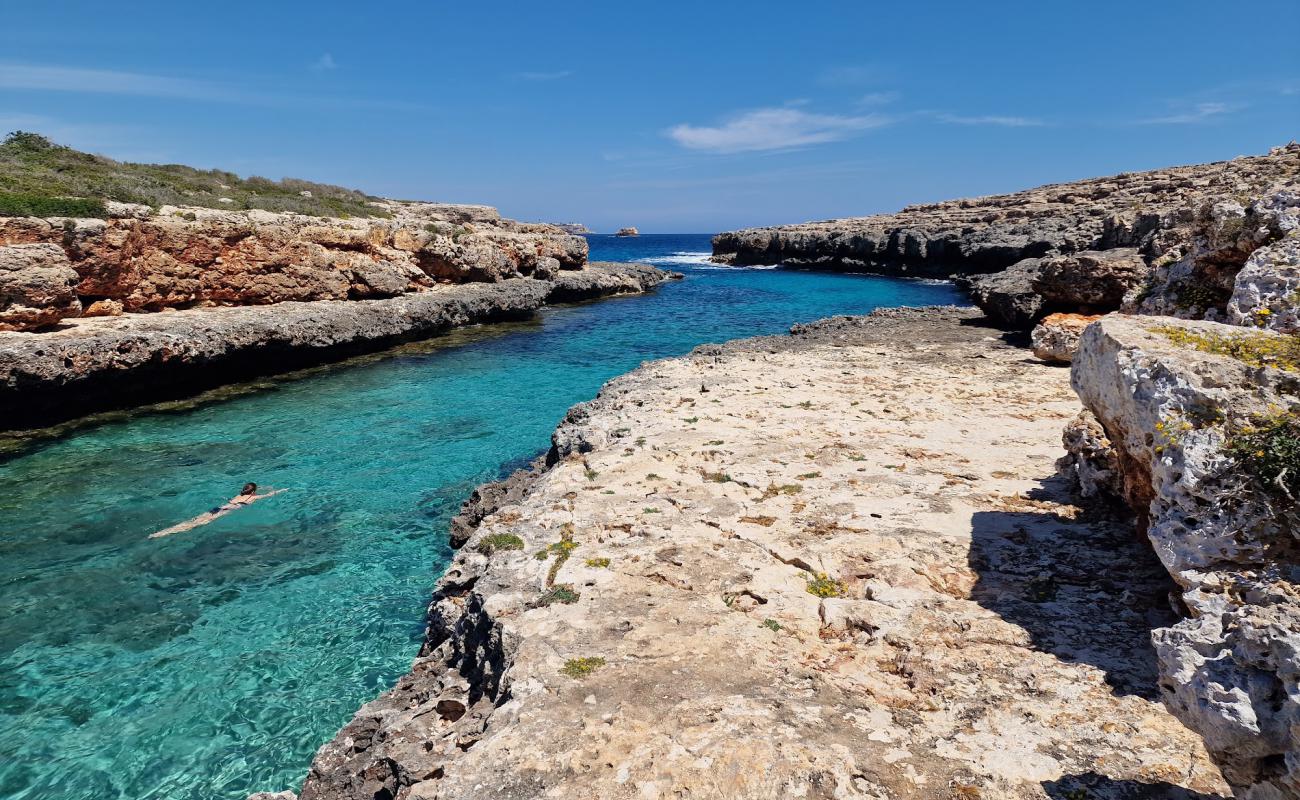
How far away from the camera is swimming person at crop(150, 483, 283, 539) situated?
11.4m

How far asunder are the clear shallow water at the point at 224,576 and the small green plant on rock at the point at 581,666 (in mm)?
3503

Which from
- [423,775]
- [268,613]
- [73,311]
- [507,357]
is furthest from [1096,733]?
[73,311]

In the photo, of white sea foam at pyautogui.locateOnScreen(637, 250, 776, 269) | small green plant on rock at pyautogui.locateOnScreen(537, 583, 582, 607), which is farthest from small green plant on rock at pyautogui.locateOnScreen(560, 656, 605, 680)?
white sea foam at pyautogui.locateOnScreen(637, 250, 776, 269)

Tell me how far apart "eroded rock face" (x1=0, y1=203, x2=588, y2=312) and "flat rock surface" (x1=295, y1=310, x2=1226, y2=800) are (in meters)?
20.5

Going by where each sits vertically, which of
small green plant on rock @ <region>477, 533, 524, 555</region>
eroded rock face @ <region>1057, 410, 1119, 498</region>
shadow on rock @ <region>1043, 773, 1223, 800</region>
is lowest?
small green plant on rock @ <region>477, 533, 524, 555</region>

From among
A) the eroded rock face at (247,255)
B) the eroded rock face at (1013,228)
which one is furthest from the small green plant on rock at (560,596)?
the eroded rock face at (1013,228)

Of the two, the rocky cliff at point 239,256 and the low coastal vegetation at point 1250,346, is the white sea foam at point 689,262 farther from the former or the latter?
the low coastal vegetation at point 1250,346

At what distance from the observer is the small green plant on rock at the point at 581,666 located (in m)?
4.93

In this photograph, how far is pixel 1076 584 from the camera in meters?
5.80

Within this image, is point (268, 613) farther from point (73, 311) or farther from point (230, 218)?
point (230, 218)

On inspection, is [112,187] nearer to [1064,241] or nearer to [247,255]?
[247,255]

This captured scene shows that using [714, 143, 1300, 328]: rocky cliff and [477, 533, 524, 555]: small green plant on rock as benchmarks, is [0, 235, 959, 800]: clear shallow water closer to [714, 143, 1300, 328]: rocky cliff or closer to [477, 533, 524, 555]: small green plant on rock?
[477, 533, 524, 555]: small green plant on rock

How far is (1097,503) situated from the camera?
23.3ft

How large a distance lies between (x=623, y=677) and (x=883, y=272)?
247 ft
